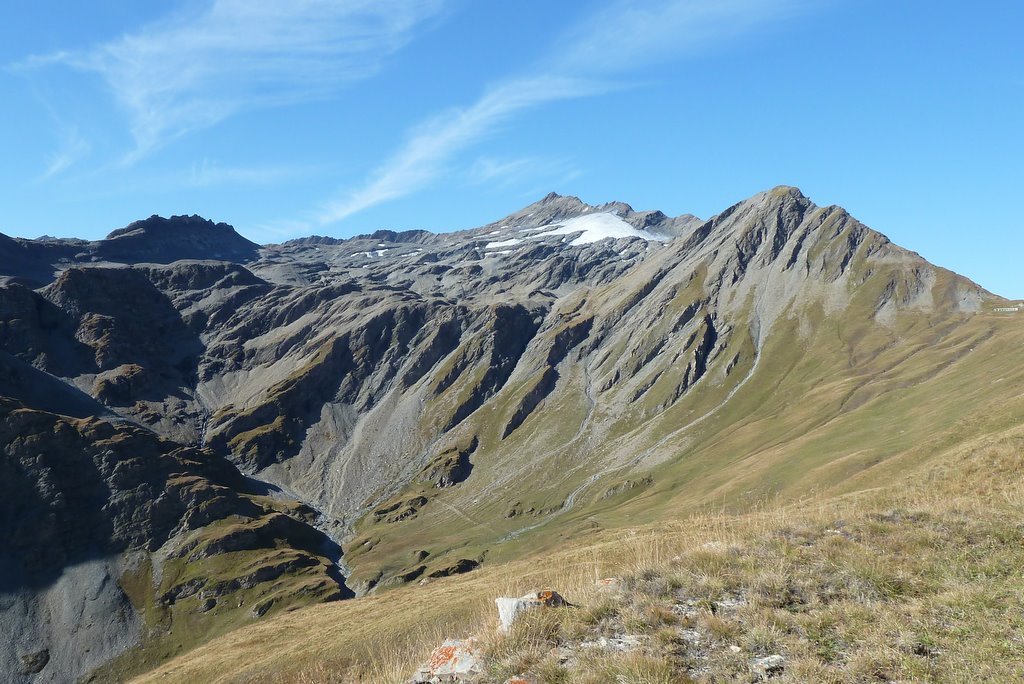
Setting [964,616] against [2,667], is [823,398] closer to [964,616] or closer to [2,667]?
[964,616]

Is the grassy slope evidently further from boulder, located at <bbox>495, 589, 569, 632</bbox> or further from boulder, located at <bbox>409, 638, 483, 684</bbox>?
boulder, located at <bbox>409, 638, 483, 684</bbox>

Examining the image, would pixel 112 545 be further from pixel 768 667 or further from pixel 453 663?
pixel 768 667

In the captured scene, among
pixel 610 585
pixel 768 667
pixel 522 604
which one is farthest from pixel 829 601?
pixel 522 604

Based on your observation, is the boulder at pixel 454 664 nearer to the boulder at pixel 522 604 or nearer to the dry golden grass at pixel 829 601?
the dry golden grass at pixel 829 601

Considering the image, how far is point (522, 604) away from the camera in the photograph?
10.4 metres

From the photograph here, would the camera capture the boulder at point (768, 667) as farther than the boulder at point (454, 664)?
No

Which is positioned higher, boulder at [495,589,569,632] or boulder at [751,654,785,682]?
boulder at [495,589,569,632]

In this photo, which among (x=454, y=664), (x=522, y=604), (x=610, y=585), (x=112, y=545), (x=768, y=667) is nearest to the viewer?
(x=768, y=667)

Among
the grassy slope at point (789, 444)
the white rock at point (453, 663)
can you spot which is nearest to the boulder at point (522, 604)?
the white rock at point (453, 663)

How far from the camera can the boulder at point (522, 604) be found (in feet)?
33.6

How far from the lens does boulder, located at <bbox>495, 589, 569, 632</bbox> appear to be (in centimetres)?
1023

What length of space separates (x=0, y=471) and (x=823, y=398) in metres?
215

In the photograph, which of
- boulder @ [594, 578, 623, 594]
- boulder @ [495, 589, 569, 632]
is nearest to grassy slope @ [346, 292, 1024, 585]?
boulder @ [594, 578, 623, 594]

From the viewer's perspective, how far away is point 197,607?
132 m
